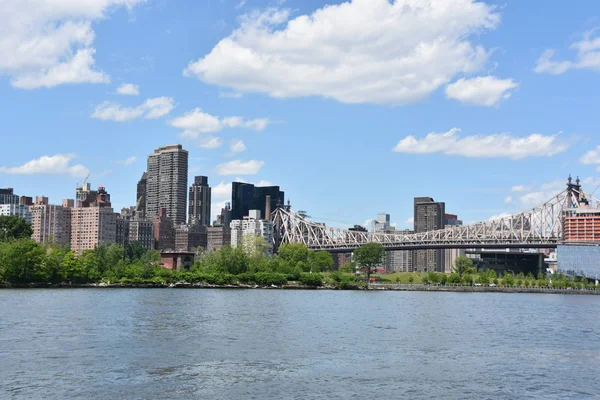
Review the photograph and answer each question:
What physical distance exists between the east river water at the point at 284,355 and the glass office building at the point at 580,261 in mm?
113978

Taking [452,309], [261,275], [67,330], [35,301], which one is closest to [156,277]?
[261,275]

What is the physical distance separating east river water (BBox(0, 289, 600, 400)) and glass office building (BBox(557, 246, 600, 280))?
113978 mm

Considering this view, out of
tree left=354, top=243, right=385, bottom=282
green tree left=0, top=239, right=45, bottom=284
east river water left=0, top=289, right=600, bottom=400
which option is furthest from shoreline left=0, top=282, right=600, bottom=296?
east river water left=0, top=289, right=600, bottom=400

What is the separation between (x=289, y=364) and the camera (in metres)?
38.7

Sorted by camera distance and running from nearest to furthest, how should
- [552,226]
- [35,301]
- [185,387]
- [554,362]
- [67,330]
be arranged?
[185,387]
[554,362]
[67,330]
[35,301]
[552,226]

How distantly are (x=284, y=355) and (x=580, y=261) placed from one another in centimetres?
15258

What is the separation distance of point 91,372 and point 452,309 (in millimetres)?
56620

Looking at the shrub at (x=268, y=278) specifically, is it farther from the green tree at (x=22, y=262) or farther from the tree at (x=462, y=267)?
the tree at (x=462, y=267)

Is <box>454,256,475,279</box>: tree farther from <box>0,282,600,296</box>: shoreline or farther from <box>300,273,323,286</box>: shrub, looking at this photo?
<box>300,273,323,286</box>: shrub

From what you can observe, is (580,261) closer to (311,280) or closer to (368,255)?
(368,255)

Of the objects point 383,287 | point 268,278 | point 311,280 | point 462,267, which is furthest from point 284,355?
point 462,267

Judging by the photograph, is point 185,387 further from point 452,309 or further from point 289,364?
point 452,309

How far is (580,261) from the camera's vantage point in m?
178

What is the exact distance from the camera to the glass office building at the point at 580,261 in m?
176
